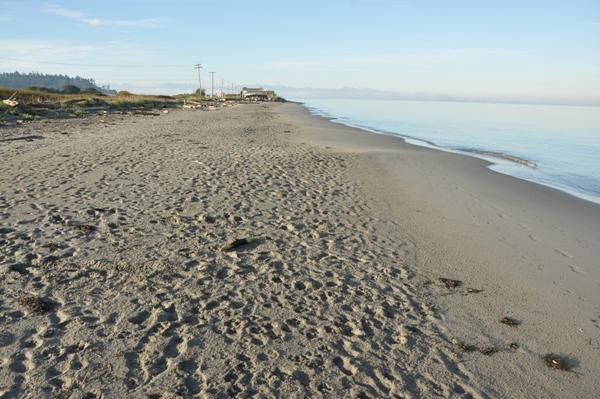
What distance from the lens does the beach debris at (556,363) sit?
3676 mm

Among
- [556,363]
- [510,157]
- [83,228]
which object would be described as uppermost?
[83,228]

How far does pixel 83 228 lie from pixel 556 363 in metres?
6.11

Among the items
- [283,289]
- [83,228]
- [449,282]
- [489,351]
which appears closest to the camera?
[489,351]

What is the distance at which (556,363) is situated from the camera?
373cm

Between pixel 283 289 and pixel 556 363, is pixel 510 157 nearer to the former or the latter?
pixel 556 363

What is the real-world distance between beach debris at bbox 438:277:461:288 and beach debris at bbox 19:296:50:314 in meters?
4.43

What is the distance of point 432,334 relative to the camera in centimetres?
406

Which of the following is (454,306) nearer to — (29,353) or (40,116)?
(29,353)

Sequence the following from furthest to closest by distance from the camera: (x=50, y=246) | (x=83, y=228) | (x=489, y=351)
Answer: (x=83, y=228) < (x=50, y=246) < (x=489, y=351)

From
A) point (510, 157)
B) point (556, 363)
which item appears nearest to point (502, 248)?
point (556, 363)

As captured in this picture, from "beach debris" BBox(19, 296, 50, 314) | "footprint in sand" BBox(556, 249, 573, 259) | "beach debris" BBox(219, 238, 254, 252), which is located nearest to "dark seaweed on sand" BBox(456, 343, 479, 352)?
"beach debris" BBox(219, 238, 254, 252)

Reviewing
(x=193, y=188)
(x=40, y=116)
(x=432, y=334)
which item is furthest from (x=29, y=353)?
(x=40, y=116)

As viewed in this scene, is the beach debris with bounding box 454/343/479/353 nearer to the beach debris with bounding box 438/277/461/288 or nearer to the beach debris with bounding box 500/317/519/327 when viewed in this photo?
the beach debris with bounding box 500/317/519/327

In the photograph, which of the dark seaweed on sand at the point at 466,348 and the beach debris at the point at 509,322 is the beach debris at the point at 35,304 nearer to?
the dark seaweed on sand at the point at 466,348
